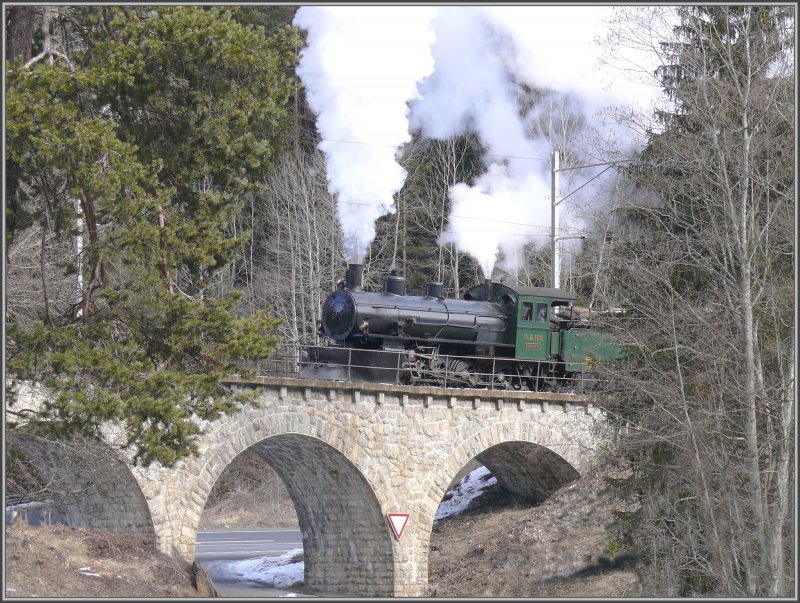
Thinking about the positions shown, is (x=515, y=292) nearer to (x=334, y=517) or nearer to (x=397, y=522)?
(x=397, y=522)

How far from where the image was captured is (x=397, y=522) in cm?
2256

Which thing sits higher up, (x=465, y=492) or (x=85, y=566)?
(x=465, y=492)

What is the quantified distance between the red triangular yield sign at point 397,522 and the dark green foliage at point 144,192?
9.25 metres

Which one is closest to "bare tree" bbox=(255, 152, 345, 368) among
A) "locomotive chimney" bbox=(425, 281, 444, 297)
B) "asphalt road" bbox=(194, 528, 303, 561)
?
"asphalt road" bbox=(194, 528, 303, 561)

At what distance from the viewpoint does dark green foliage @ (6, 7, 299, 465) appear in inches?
512

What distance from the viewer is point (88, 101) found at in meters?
13.7

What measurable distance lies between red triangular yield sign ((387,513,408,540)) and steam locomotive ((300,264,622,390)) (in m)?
2.90

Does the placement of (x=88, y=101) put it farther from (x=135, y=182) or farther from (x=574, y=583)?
(x=574, y=583)

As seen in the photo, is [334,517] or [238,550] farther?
[238,550]

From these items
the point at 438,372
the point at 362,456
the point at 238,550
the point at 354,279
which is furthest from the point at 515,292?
the point at 238,550

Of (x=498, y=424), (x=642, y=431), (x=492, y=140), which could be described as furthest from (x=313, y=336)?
(x=642, y=431)

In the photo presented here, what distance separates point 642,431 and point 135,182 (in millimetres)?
7762

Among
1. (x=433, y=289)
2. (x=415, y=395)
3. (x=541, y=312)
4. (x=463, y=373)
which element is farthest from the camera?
(x=541, y=312)

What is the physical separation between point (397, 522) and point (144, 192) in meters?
11.2
